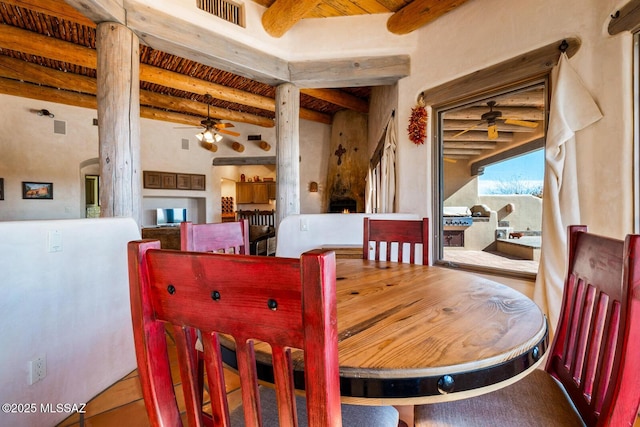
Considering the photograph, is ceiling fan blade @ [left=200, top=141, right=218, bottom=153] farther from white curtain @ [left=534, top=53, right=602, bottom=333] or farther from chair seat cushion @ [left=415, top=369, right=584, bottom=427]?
chair seat cushion @ [left=415, top=369, right=584, bottom=427]

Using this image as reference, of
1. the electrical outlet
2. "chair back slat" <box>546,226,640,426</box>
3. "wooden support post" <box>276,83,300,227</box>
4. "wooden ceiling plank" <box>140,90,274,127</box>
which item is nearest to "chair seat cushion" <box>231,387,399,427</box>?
"chair back slat" <box>546,226,640,426</box>

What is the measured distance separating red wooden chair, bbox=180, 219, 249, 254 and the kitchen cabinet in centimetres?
858

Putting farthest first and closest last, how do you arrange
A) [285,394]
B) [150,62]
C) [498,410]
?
[150,62], [498,410], [285,394]

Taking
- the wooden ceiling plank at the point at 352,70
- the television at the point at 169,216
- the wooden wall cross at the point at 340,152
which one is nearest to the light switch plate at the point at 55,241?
the wooden ceiling plank at the point at 352,70

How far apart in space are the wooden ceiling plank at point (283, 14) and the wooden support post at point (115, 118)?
4.18 ft

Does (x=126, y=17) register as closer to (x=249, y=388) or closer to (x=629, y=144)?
(x=249, y=388)

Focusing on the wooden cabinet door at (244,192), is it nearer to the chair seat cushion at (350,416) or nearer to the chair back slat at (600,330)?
the chair seat cushion at (350,416)

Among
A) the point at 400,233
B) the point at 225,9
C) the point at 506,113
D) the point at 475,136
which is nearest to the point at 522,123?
the point at 506,113

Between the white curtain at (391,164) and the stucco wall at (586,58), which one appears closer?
the stucco wall at (586,58)

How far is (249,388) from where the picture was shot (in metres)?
0.53

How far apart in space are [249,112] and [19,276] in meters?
6.63

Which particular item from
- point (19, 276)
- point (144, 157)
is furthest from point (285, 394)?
point (144, 157)

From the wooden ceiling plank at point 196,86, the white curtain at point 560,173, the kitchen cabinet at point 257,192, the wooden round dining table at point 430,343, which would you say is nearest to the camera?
the wooden round dining table at point 430,343

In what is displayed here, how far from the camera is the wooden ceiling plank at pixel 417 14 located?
2.61 metres
